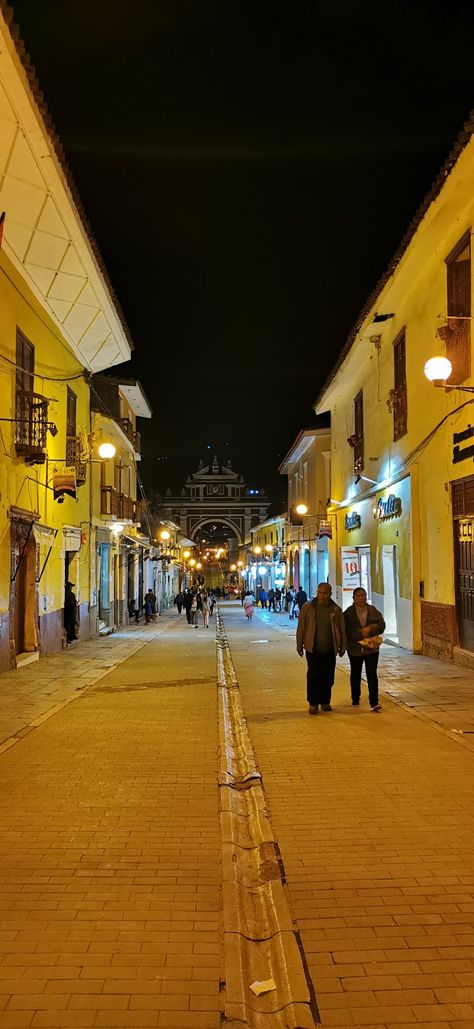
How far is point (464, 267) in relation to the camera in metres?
12.6

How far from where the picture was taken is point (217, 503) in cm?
9181

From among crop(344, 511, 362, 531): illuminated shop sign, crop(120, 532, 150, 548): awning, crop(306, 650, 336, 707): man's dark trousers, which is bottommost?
crop(306, 650, 336, 707): man's dark trousers

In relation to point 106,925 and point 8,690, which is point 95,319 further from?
point 106,925

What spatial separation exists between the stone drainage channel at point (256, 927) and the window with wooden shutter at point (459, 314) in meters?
8.33

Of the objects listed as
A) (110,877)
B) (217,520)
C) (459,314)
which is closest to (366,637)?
(110,877)

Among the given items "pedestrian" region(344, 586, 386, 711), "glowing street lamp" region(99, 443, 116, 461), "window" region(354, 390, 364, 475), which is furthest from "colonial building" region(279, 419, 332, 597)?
"pedestrian" region(344, 586, 386, 711)

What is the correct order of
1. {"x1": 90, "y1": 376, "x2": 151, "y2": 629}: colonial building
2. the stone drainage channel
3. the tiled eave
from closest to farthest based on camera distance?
1. the stone drainage channel
2. the tiled eave
3. {"x1": 90, "y1": 376, "x2": 151, "y2": 629}: colonial building

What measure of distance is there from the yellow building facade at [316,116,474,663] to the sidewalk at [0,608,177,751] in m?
6.53

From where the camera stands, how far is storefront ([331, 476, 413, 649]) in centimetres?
1600

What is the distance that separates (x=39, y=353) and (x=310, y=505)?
20.0m

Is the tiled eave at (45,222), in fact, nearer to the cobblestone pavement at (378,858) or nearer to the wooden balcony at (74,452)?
the wooden balcony at (74,452)

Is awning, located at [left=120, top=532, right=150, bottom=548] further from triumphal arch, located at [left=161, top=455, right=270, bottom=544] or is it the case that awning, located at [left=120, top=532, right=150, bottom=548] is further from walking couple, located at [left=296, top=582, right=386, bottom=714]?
triumphal arch, located at [left=161, top=455, right=270, bottom=544]

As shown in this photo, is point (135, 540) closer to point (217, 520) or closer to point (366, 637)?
point (366, 637)

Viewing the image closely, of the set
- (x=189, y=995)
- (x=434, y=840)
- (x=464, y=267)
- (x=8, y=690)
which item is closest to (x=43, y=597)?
(x=8, y=690)
